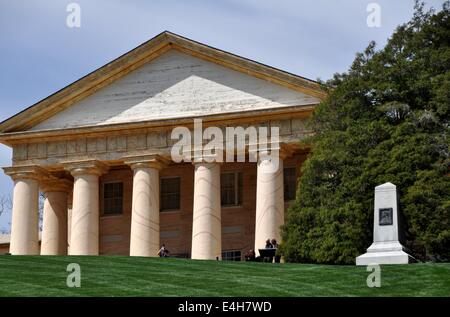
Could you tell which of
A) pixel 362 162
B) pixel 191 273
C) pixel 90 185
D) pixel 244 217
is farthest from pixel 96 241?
pixel 191 273

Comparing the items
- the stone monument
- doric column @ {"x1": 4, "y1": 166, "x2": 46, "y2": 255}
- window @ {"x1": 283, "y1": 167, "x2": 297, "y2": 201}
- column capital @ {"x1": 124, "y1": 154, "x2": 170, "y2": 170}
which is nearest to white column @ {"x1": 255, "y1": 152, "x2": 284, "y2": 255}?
window @ {"x1": 283, "y1": 167, "x2": 297, "y2": 201}

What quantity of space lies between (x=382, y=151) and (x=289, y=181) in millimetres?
15500

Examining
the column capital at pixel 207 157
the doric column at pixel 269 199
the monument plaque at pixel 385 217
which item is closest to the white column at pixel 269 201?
the doric column at pixel 269 199

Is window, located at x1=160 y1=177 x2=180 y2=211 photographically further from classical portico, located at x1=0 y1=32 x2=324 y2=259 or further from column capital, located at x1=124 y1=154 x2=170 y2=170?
column capital, located at x1=124 y1=154 x2=170 y2=170

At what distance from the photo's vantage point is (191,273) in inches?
1206

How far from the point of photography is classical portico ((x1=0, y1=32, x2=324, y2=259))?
53.9 meters

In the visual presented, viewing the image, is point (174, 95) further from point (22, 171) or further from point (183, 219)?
point (22, 171)

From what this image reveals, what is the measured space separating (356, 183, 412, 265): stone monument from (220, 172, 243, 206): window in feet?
76.4

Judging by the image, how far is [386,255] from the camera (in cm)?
3381

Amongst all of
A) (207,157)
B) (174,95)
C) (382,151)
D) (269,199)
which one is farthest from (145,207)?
(382,151)

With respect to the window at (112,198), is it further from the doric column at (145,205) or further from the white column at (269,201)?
the white column at (269,201)

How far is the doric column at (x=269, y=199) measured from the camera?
171ft
